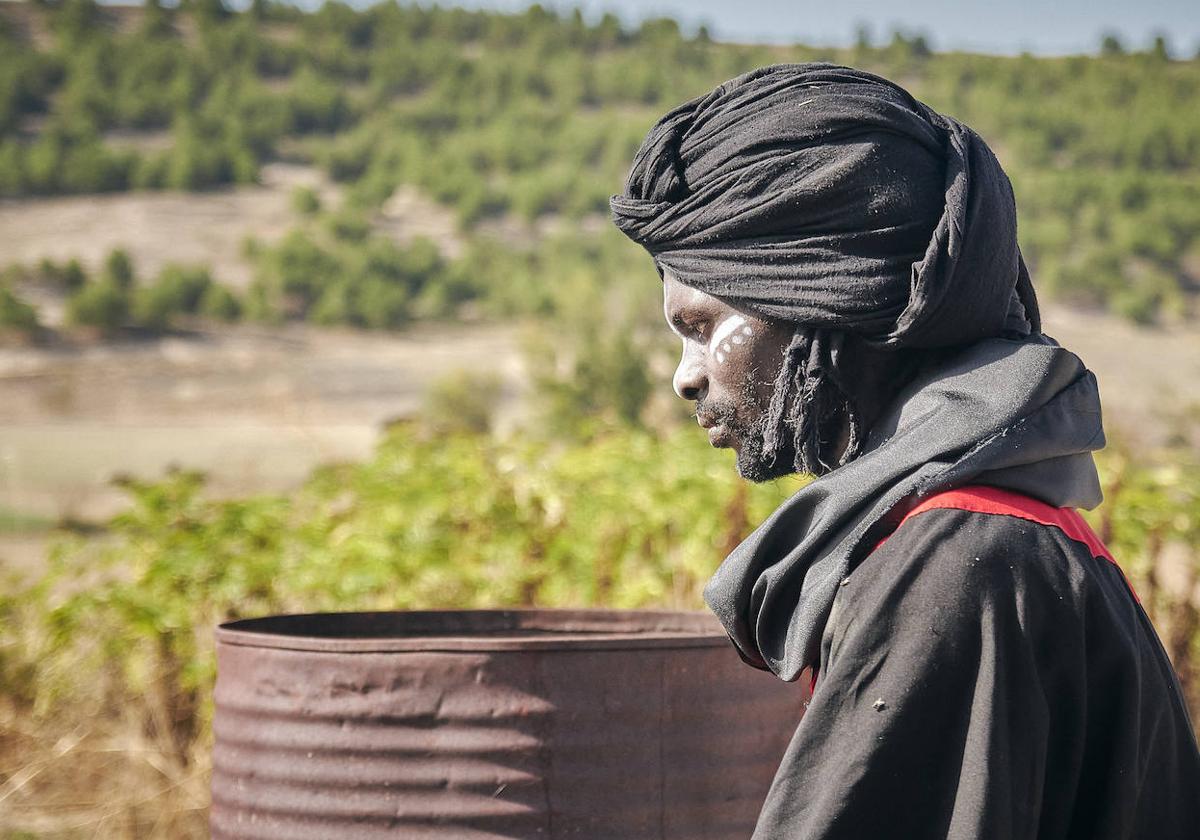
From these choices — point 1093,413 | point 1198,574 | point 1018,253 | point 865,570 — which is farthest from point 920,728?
point 1198,574

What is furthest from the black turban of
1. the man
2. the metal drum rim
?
the metal drum rim

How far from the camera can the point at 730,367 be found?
142cm

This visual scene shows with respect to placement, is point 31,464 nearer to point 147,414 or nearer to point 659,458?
point 147,414

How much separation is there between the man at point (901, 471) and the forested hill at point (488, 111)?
2745 cm

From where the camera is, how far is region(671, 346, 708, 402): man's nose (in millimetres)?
1467

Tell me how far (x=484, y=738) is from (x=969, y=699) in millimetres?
1163

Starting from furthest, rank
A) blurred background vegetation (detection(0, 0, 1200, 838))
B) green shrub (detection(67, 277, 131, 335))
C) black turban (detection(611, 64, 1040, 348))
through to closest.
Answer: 1. green shrub (detection(67, 277, 131, 335))
2. blurred background vegetation (detection(0, 0, 1200, 838))
3. black turban (detection(611, 64, 1040, 348))

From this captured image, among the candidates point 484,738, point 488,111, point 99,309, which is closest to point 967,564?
point 484,738

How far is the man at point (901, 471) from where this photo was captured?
3.67 ft

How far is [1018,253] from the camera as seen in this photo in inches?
54.8

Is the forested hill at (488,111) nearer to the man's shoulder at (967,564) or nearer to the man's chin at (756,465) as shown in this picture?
the man's chin at (756,465)

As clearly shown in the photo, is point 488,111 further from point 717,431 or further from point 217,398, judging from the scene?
point 717,431

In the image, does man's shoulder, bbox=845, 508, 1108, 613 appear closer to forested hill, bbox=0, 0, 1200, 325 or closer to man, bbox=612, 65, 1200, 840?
man, bbox=612, 65, 1200, 840

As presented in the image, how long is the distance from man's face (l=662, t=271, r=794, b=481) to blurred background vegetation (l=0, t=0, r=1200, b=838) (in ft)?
9.03
